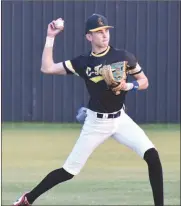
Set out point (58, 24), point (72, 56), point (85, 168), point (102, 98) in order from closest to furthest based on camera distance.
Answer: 1. point (58, 24)
2. point (102, 98)
3. point (85, 168)
4. point (72, 56)

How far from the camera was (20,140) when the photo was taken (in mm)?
12352

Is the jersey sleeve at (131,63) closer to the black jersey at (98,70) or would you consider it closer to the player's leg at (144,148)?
the black jersey at (98,70)

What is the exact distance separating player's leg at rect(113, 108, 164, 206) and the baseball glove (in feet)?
1.32

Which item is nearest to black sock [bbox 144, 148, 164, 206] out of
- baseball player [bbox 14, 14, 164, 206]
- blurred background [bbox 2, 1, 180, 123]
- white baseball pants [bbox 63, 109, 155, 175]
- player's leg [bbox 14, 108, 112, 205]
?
baseball player [bbox 14, 14, 164, 206]

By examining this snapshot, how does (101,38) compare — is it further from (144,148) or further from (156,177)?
(156,177)

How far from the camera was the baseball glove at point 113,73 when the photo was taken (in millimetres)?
6012

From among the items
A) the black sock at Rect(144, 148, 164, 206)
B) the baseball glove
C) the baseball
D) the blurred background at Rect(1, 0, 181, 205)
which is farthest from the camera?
the blurred background at Rect(1, 0, 181, 205)

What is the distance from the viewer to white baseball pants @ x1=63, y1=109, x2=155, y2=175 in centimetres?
625

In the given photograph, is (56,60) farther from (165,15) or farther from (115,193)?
(115,193)

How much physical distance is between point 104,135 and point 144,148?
36cm

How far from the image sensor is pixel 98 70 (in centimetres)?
616

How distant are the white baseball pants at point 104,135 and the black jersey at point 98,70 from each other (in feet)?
0.31

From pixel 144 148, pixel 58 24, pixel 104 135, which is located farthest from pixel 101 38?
pixel 144 148

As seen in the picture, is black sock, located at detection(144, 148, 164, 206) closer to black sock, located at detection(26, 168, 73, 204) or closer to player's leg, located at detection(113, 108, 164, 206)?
player's leg, located at detection(113, 108, 164, 206)
